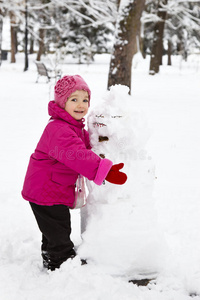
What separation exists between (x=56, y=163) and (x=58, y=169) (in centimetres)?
4

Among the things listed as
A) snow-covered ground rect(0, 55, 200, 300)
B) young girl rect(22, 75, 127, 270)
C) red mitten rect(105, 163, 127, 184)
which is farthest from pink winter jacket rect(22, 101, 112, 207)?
snow-covered ground rect(0, 55, 200, 300)

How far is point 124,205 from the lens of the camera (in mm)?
2109

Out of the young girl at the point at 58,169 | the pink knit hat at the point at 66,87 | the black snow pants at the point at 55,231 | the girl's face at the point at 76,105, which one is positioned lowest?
the black snow pants at the point at 55,231

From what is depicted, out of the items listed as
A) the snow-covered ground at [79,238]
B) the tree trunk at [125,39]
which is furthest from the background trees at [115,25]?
the snow-covered ground at [79,238]

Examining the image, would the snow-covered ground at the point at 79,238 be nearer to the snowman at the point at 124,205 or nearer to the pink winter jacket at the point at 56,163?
the snowman at the point at 124,205

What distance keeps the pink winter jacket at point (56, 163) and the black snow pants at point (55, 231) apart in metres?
0.07

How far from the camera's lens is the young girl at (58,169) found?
1964 mm

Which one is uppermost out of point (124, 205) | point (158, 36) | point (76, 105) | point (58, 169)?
point (158, 36)

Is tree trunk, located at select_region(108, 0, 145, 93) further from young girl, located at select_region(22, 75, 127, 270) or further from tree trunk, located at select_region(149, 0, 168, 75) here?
tree trunk, located at select_region(149, 0, 168, 75)

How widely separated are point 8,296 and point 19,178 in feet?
7.53

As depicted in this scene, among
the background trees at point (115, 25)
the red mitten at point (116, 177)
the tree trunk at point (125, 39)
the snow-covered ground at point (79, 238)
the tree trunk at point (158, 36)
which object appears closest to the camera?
the red mitten at point (116, 177)

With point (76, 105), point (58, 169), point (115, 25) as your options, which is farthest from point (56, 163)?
point (115, 25)

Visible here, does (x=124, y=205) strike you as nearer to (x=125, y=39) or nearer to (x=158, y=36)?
(x=125, y=39)

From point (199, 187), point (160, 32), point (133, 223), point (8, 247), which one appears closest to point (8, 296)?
point (8, 247)
